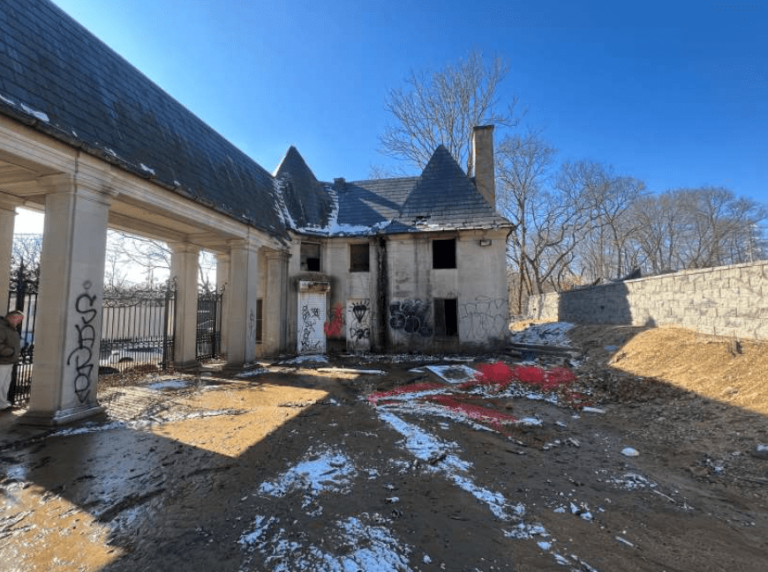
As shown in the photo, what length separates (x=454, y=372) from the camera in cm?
1123

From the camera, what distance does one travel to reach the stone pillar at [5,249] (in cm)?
736

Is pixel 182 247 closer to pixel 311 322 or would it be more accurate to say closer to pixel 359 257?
pixel 311 322

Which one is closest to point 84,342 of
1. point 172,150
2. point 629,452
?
point 172,150

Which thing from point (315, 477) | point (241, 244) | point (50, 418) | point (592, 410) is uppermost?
point (241, 244)

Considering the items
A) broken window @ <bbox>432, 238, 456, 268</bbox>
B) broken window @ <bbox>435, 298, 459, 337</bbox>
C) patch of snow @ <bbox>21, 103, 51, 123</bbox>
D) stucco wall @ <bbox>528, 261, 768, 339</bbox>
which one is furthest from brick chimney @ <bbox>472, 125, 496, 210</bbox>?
patch of snow @ <bbox>21, 103, 51, 123</bbox>

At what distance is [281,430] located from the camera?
566cm

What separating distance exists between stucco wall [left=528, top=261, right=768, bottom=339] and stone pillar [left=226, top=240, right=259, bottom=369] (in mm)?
14341

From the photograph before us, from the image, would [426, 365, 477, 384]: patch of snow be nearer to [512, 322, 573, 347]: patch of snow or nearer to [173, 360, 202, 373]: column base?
[512, 322, 573, 347]: patch of snow

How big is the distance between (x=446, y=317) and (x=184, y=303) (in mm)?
10774

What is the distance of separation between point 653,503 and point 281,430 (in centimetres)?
505

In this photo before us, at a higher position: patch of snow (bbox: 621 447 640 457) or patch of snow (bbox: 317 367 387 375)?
patch of snow (bbox: 317 367 387 375)

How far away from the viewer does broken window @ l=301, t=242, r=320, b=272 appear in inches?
658

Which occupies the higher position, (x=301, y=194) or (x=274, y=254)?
(x=301, y=194)

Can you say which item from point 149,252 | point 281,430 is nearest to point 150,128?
point 281,430
